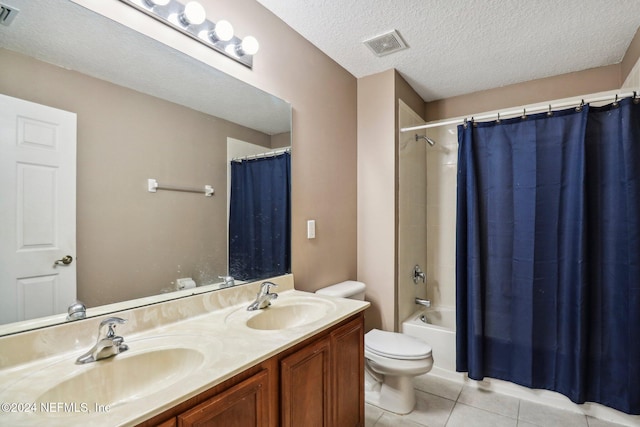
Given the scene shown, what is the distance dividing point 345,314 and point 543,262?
5.21 ft

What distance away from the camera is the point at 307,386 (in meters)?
1.20

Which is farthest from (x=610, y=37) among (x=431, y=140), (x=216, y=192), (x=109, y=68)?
(x=109, y=68)

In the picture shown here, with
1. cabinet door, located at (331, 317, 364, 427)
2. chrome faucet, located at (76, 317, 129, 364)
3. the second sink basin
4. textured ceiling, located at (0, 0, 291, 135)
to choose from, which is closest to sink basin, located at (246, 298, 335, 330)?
the second sink basin

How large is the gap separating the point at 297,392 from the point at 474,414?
1468 millimetres

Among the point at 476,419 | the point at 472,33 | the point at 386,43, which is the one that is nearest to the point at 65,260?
the point at 386,43

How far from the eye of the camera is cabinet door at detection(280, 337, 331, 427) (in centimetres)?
109

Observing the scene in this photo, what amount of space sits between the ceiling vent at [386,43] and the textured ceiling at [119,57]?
3.05 ft

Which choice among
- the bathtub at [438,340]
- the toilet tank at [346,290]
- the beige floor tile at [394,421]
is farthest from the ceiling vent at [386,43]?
the beige floor tile at [394,421]

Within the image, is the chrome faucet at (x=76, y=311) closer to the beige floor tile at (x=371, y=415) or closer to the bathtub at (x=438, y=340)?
the beige floor tile at (x=371, y=415)

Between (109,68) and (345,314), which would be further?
(345,314)

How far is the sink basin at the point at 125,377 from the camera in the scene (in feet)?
2.69

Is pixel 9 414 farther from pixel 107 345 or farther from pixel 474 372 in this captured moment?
pixel 474 372

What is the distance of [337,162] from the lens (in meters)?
2.31

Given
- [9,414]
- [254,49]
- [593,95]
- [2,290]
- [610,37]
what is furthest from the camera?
[593,95]
